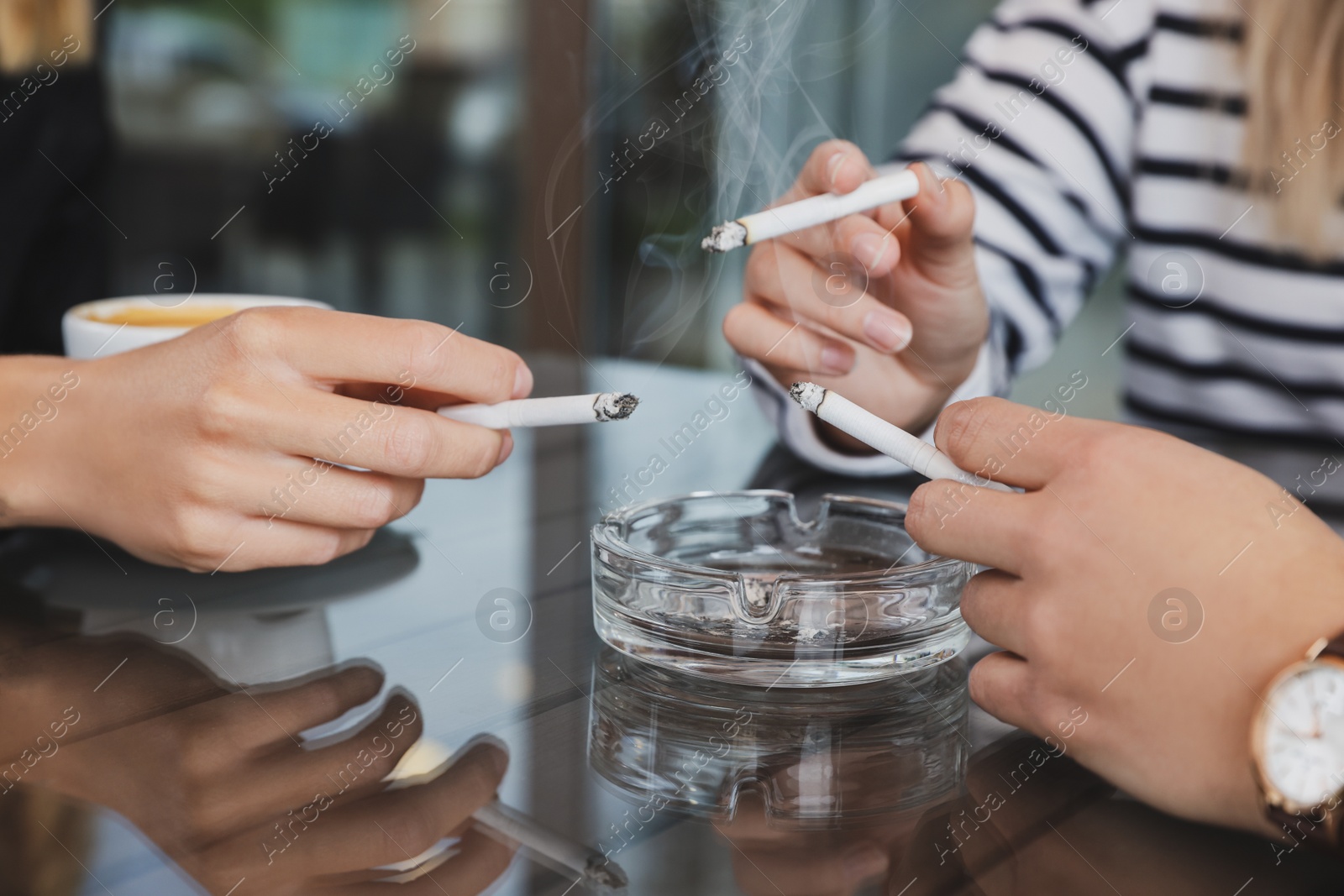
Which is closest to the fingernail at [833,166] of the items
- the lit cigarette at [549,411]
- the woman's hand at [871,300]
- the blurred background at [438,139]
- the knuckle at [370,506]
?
the woman's hand at [871,300]

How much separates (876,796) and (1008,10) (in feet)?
3.40

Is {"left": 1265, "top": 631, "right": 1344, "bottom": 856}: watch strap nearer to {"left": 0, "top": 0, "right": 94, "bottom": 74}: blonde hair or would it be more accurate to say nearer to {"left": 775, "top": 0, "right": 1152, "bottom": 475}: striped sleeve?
{"left": 775, "top": 0, "right": 1152, "bottom": 475}: striped sleeve

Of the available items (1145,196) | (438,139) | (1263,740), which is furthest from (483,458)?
(438,139)

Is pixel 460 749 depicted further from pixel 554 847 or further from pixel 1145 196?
pixel 1145 196

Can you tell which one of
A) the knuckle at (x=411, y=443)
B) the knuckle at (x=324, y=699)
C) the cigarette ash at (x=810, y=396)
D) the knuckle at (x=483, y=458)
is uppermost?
the cigarette ash at (x=810, y=396)

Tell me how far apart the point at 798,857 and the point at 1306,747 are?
0.18 meters

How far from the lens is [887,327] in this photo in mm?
716

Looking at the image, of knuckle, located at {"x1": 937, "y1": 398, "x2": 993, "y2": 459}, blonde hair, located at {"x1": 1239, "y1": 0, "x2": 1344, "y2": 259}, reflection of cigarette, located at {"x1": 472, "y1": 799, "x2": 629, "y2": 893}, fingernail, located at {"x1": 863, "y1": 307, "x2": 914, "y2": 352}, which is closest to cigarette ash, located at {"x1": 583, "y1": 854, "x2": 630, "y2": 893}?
reflection of cigarette, located at {"x1": 472, "y1": 799, "x2": 629, "y2": 893}

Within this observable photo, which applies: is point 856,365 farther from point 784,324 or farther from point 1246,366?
point 1246,366

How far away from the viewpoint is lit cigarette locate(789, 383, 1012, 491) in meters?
0.49

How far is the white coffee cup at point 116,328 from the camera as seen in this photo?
0.67m

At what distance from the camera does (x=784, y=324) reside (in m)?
0.80

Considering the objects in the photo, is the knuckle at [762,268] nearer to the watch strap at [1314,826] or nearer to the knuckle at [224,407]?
the knuckle at [224,407]

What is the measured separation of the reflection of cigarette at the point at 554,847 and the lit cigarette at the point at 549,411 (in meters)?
0.20
